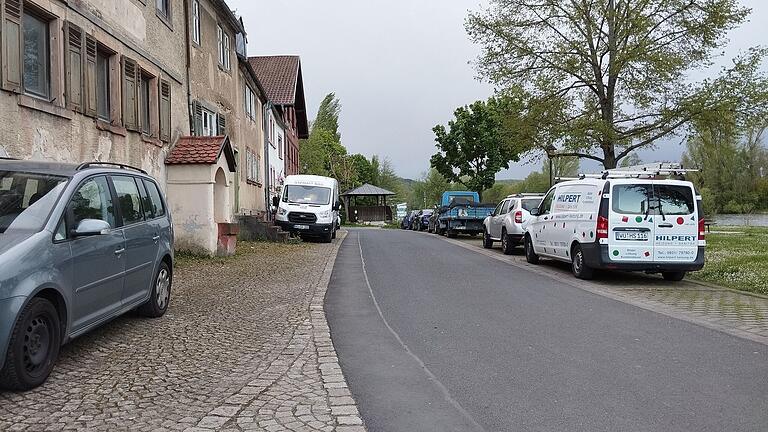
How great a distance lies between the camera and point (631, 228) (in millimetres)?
11820

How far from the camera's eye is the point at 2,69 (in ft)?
27.9

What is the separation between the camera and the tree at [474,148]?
49.6 metres

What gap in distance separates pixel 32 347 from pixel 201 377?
1268 mm

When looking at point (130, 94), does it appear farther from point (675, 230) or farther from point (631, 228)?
point (675, 230)

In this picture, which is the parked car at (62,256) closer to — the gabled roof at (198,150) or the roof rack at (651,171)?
the gabled roof at (198,150)

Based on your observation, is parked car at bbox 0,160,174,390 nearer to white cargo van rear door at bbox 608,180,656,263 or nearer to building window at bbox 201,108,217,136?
white cargo van rear door at bbox 608,180,656,263

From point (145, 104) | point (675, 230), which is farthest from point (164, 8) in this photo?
point (675, 230)

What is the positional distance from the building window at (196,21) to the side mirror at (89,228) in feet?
44.2

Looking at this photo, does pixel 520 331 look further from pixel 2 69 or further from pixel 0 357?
pixel 2 69

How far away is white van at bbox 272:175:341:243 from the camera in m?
24.3

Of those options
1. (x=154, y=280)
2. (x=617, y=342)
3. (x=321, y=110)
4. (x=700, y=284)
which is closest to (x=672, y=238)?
(x=700, y=284)

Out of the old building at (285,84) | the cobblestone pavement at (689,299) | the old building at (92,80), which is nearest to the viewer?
the cobblestone pavement at (689,299)

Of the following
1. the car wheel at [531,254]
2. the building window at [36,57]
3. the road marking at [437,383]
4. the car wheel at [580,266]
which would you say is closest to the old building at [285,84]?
the car wheel at [531,254]

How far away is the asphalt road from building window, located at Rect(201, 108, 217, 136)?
1083cm
